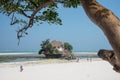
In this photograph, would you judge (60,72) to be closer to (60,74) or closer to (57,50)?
(60,74)

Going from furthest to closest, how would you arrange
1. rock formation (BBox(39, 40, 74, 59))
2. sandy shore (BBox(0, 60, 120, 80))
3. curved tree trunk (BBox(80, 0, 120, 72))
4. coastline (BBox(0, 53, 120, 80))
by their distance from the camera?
rock formation (BBox(39, 40, 74, 59))
coastline (BBox(0, 53, 120, 80))
sandy shore (BBox(0, 60, 120, 80))
curved tree trunk (BBox(80, 0, 120, 72))

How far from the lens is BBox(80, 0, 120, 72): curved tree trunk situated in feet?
10.3

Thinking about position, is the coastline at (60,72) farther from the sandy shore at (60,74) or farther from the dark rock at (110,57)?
the dark rock at (110,57)

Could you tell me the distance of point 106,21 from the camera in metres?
3.30

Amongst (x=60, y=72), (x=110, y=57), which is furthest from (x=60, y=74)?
(x=110, y=57)

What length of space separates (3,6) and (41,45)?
237 ft

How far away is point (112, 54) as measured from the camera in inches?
129

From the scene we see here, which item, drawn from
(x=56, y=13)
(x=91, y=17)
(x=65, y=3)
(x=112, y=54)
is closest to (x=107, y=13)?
(x=91, y=17)

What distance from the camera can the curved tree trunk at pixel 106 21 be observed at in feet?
10.3

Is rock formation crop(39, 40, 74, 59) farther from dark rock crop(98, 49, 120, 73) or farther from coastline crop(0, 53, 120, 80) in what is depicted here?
dark rock crop(98, 49, 120, 73)

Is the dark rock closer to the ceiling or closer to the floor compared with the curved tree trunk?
closer to the floor

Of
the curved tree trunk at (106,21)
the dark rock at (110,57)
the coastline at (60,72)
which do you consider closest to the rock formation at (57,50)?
the coastline at (60,72)

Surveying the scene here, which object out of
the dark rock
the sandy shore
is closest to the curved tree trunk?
the dark rock

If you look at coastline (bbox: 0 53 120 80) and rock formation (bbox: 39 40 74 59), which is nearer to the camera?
coastline (bbox: 0 53 120 80)
